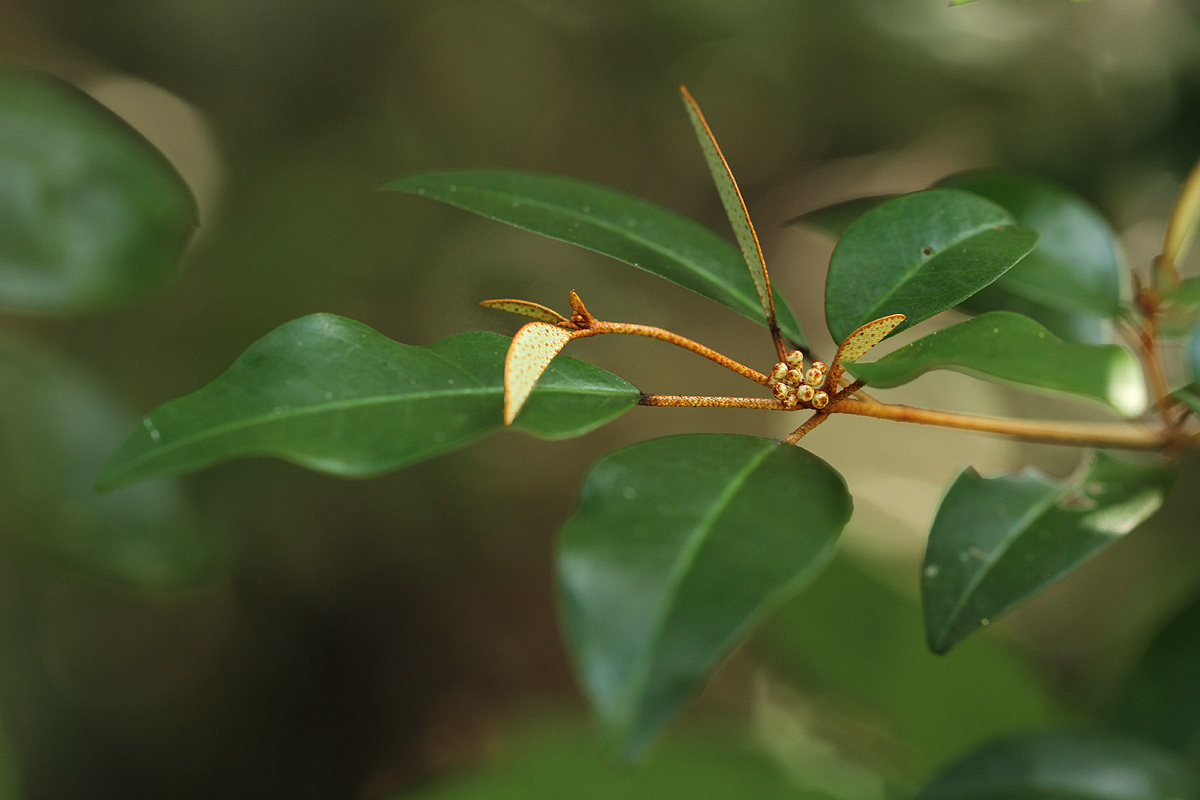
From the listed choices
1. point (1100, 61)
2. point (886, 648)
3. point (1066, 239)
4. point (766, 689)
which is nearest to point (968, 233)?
point (1066, 239)

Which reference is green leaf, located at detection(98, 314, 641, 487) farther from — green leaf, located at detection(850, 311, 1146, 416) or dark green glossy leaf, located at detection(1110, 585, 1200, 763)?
dark green glossy leaf, located at detection(1110, 585, 1200, 763)

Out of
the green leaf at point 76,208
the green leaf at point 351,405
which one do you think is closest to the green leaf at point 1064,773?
the green leaf at point 351,405

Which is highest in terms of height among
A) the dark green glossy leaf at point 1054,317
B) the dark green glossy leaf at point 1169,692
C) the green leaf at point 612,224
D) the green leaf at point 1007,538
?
the green leaf at point 612,224

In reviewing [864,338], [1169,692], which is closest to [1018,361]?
[864,338]

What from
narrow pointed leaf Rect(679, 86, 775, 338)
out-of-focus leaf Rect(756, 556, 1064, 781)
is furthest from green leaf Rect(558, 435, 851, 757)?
out-of-focus leaf Rect(756, 556, 1064, 781)

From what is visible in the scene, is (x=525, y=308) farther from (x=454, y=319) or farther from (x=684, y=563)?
(x=454, y=319)

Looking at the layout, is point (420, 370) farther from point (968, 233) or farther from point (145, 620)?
point (145, 620)

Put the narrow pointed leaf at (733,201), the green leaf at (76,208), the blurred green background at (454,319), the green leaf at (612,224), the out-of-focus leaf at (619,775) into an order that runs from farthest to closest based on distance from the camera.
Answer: the blurred green background at (454,319), the out-of-focus leaf at (619,775), the green leaf at (76,208), the green leaf at (612,224), the narrow pointed leaf at (733,201)

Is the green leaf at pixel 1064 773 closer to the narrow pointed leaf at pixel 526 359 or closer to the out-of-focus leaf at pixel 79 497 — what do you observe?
the narrow pointed leaf at pixel 526 359
